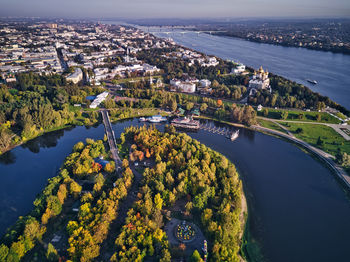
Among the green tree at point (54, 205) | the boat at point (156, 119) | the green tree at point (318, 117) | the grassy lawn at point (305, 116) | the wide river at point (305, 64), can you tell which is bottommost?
the wide river at point (305, 64)

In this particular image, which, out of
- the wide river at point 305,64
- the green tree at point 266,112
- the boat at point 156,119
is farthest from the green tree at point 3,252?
the wide river at point 305,64

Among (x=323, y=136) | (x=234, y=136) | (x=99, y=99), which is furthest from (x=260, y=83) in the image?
(x=99, y=99)

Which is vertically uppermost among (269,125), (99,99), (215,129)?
(269,125)

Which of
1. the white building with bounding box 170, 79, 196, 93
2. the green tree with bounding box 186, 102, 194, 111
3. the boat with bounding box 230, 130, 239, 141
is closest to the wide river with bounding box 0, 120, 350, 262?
the boat with bounding box 230, 130, 239, 141

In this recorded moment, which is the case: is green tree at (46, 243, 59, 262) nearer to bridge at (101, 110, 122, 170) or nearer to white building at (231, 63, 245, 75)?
bridge at (101, 110, 122, 170)

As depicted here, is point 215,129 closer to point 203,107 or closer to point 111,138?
point 203,107

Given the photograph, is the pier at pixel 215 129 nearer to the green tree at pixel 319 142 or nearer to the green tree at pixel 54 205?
the green tree at pixel 319 142
